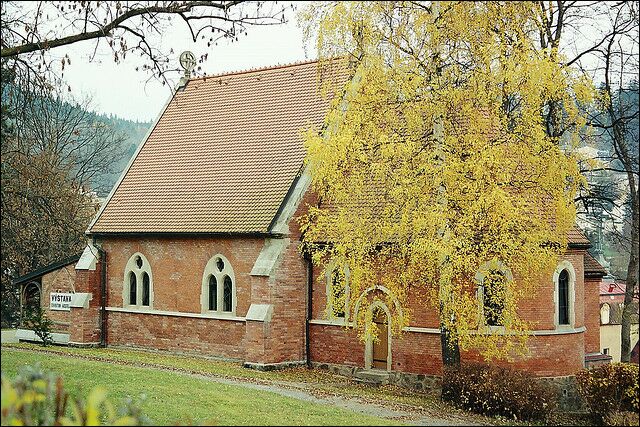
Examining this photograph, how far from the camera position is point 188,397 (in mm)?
17578

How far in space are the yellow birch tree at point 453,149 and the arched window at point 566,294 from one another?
3510 mm

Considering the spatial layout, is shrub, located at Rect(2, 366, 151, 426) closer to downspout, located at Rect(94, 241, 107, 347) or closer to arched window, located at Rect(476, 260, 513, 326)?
arched window, located at Rect(476, 260, 513, 326)

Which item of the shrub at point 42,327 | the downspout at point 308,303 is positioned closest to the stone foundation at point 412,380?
the downspout at point 308,303

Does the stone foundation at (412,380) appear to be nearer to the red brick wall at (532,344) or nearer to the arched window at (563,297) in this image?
the red brick wall at (532,344)

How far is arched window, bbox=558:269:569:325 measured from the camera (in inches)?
950

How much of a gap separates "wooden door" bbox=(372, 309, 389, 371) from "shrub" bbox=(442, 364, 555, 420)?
5096 millimetres

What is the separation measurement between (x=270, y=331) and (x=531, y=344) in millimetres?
7144

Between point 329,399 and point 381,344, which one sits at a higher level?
point 381,344

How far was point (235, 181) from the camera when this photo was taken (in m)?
28.6

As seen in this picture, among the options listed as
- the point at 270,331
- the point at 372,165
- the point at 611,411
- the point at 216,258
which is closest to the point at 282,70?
the point at 216,258

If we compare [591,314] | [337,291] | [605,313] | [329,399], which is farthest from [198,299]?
[605,313]

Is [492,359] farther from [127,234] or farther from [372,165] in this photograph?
[127,234]

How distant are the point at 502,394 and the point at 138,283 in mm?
15036

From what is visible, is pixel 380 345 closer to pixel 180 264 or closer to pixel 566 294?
pixel 566 294
